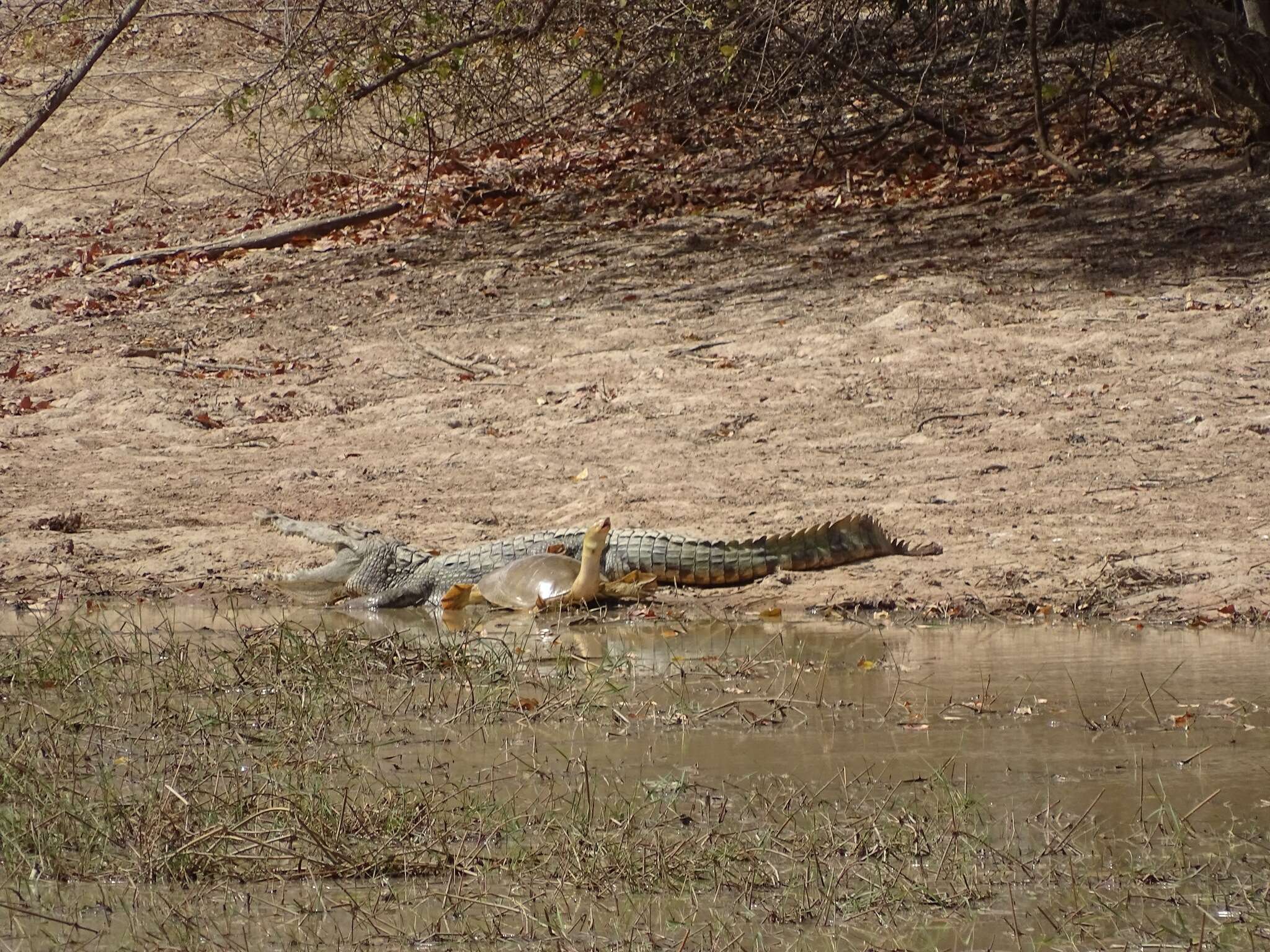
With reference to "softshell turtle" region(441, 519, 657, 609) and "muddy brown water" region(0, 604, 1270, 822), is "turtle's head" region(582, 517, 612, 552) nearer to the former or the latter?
"softshell turtle" region(441, 519, 657, 609)

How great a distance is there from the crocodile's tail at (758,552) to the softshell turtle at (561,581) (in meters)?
0.10

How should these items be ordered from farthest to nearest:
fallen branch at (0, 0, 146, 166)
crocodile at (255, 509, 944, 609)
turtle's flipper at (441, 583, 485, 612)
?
turtle's flipper at (441, 583, 485, 612)
crocodile at (255, 509, 944, 609)
fallen branch at (0, 0, 146, 166)

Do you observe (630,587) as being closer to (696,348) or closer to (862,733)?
(862,733)

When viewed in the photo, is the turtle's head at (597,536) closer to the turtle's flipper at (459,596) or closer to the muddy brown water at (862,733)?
the muddy brown water at (862,733)

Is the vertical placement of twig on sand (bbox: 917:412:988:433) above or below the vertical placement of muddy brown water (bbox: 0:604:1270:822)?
above

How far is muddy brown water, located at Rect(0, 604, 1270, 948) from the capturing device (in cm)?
305

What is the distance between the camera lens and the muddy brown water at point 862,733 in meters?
3.05

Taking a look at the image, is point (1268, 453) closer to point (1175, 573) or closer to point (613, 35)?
point (1175, 573)

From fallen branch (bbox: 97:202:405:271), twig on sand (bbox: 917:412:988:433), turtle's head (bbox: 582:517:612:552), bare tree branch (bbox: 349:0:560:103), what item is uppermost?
bare tree branch (bbox: 349:0:560:103)

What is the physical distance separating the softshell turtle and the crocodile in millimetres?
74

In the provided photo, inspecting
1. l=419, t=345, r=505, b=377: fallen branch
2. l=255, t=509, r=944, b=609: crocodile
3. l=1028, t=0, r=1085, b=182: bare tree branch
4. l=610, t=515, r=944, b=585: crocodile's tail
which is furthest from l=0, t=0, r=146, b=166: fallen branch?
l=1028, t=0, r=1085, b=182: bare tree branch

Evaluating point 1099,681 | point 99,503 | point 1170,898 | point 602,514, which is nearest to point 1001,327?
point 602,514

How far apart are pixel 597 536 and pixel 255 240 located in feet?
22.4

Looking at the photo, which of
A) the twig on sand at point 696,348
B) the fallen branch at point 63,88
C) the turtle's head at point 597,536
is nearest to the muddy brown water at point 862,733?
the turtle's head at point 597,536
